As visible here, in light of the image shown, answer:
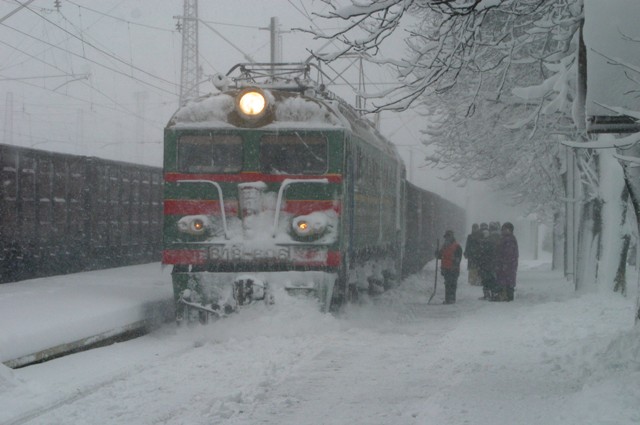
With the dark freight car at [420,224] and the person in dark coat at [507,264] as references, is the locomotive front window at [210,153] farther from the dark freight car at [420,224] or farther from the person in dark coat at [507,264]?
the dark freight car at [420,224]

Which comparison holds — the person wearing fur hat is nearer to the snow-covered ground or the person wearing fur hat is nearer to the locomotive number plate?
the snow-covered ground

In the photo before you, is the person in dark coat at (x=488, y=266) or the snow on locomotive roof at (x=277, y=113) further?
the person in dark coat at (x=488, y=266)

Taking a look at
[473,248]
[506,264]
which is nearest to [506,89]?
[506,264]

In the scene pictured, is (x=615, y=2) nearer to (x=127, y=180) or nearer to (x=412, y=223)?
(x=127, y=180)

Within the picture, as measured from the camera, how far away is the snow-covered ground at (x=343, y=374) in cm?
621

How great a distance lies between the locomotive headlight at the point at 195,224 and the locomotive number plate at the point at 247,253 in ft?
1.12

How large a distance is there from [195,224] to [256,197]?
85 cm

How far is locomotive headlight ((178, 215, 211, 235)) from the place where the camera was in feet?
35.1

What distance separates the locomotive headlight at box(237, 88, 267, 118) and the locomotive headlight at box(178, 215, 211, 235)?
4.74 feet

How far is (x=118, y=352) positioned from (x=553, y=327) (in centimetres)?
552

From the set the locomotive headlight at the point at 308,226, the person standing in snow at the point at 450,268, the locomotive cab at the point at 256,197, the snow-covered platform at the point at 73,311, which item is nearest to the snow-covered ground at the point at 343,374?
the snow-covered platform at the point at 73,311

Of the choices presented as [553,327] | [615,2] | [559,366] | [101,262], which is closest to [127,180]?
[101,262]

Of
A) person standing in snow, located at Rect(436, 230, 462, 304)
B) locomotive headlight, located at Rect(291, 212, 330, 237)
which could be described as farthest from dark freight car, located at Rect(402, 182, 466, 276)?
locomotive headlight, located at Rect(291, 212, 330, 237)

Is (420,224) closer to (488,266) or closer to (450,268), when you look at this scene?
(488,266)
